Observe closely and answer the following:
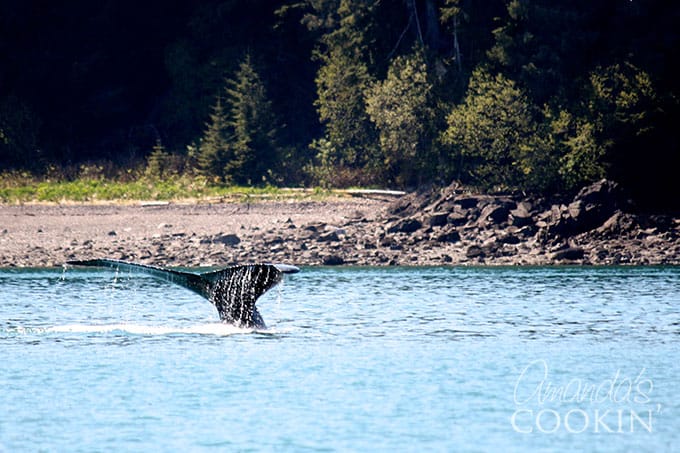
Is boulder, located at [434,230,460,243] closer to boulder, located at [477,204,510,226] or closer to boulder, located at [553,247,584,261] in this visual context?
boulder, located at [477,204,510,226]

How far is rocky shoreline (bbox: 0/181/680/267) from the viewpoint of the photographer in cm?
5062

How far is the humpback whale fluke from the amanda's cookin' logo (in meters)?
5.01

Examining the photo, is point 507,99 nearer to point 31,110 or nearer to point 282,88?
point 282,88

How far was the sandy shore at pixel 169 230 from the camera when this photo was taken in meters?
50.8

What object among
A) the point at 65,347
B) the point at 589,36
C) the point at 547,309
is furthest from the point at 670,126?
the point at 65,347

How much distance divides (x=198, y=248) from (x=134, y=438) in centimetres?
3261

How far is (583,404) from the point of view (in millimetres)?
21328

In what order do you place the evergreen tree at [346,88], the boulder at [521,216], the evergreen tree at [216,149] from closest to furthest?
1. the boulder at [521,216]
2. the evergreen tree at [346,88]
3. the evergreen tree at [216,149]

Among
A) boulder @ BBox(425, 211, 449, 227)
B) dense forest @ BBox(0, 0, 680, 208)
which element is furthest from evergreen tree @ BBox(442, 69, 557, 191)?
boulder @ BBox(425, 211, 449, 227)

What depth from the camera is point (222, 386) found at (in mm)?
23625

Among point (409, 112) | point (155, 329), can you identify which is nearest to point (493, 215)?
point (409, 112)

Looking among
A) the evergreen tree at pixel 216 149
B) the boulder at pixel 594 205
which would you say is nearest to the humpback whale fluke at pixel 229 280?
the boulder at pixel 594 205

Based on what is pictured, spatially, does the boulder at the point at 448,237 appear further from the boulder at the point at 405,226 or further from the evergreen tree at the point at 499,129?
the evergreen tree at the point at 499,129

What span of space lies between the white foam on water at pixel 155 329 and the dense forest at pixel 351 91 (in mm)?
25927
